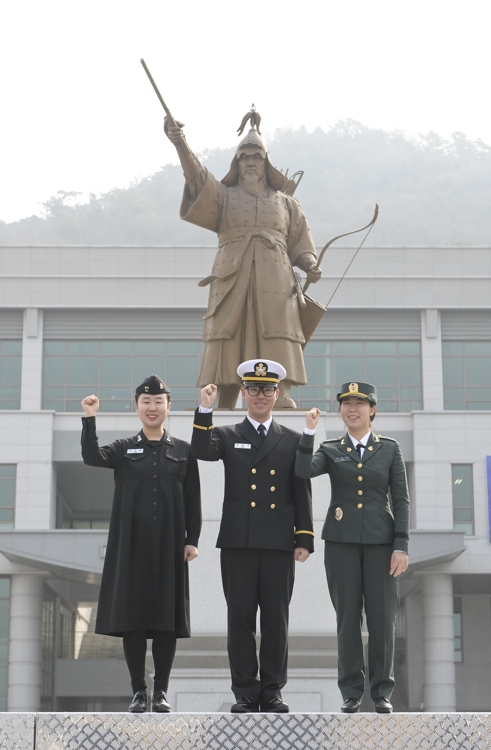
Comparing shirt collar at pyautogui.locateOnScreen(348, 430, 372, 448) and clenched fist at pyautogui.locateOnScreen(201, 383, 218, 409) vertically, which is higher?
clenched fist at pyautogui.locateOnScreen(201, 383, 218, 409)

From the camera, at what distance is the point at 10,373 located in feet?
100

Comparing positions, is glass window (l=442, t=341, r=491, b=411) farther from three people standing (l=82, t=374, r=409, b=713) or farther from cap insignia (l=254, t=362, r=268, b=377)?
cap insignia (l=254, t=362, r=268, b=377)

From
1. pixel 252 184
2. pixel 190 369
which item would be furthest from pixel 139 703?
pixel 190 369

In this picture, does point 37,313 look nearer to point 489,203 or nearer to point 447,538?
point 447,538

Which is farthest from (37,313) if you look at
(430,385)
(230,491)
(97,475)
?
(230,491)

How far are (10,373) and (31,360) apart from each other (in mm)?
817

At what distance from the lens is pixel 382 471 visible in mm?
5684

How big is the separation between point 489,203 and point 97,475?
197ft

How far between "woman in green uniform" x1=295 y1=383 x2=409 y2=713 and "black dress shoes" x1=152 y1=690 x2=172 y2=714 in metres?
0.87

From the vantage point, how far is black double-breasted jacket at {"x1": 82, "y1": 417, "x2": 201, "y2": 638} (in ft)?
17.6

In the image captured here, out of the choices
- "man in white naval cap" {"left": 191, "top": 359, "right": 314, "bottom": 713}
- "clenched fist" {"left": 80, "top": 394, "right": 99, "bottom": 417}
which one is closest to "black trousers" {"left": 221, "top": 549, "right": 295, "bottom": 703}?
"man in white naval cap" {"left": 191, "top": 359, "right": 314, "bottom": 713}

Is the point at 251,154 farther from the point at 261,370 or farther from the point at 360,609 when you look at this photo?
the point at 360,609

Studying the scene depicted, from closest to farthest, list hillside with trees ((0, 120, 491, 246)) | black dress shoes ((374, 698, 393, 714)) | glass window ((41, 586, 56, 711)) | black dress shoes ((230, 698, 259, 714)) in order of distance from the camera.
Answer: black dress shoes ((374, 698, 393, 714))
black dress shoes ((230, 698, 259, 714))
glass window ((41, 586, 56, 711))
hillside with trees ((0, 120, 491, 246))

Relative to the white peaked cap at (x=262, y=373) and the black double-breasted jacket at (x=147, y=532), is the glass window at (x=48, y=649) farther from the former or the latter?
the white peaked cap at (x=262, y=373)
